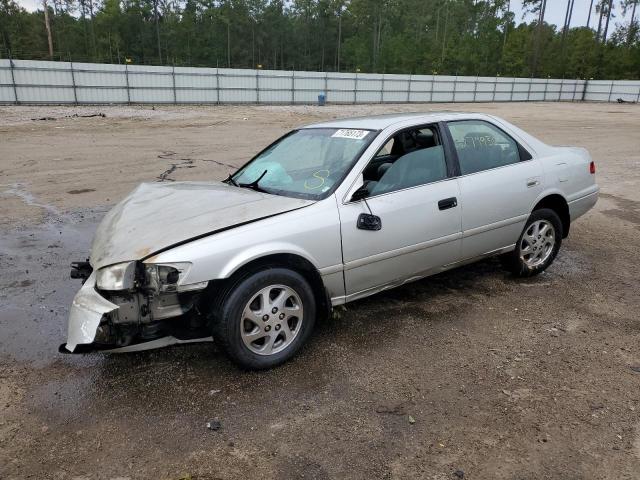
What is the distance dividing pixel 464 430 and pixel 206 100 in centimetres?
3310

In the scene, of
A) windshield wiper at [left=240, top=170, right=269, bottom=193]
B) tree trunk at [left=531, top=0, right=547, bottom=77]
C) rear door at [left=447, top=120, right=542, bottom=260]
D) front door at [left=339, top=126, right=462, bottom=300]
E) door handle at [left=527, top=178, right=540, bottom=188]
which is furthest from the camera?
tree trunk at [left=531, top=0, right=547, bottom=77]

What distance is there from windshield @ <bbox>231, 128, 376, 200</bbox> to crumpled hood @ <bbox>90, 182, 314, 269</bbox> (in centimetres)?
18

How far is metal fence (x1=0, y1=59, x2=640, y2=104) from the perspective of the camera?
27594mm

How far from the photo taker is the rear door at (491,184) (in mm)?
4145

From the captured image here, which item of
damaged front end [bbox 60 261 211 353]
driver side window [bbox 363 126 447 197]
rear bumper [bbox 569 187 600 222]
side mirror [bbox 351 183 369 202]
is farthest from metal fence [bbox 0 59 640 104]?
rear bumper [bbox 569 187 600 222]

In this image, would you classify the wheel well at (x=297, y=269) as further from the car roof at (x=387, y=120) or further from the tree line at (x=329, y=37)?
the tree line at (x=329, y=37)

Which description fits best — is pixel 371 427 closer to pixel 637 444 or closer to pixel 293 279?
pixel 293 279

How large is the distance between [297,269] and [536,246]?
2674 millimetres

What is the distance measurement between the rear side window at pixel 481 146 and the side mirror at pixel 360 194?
1.03 m

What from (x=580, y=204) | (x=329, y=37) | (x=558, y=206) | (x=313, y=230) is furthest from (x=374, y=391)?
(x=329, y=37)

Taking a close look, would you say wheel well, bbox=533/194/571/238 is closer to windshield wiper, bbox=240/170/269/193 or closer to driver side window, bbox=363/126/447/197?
driver side window, bbox=363/126/447/197

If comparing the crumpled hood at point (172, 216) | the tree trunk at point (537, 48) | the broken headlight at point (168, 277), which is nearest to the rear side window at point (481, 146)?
the crumpled hood at point (172, 216)

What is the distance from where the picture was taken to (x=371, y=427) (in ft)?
8.96

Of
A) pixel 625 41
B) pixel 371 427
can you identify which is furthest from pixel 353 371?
pixel 625 41
